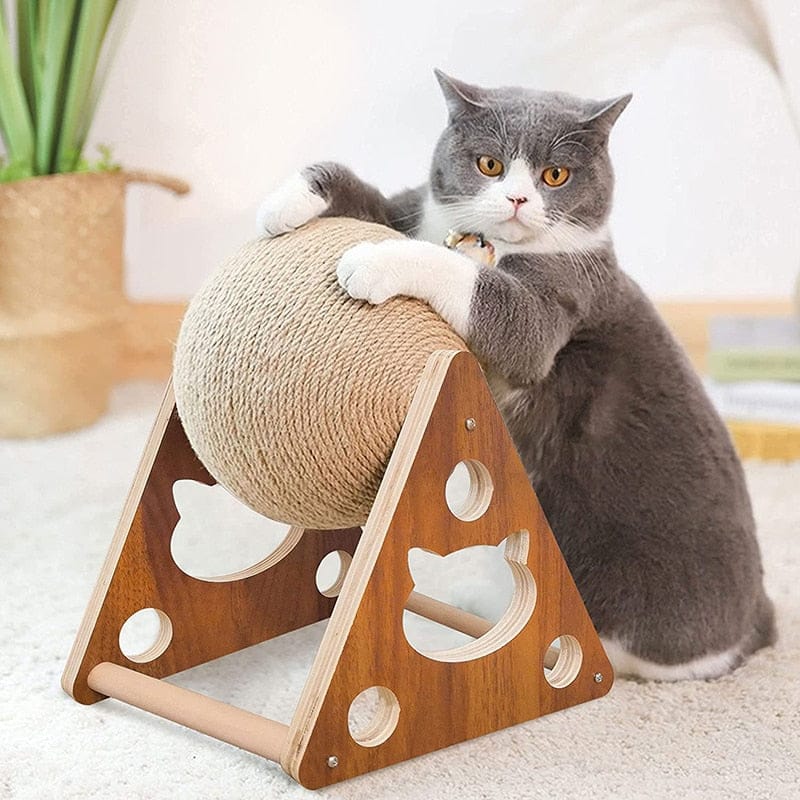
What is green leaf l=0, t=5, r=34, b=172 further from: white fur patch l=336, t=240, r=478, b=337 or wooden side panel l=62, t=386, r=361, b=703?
white fur patch l=336, t=240, r=478, b=337

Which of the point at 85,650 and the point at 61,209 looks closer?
the point at 85,650

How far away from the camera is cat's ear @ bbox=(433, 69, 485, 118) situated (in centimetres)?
122

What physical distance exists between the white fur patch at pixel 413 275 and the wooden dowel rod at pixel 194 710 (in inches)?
15.1

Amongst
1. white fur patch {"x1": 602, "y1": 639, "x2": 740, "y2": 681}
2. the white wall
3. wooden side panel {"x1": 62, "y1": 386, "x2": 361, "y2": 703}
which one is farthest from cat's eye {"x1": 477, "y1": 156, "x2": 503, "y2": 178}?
the white wall

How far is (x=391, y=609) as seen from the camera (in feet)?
3.49

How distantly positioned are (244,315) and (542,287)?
0.29 m

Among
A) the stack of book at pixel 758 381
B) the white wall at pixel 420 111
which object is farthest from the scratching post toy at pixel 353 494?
the white wall at pixel 420 111

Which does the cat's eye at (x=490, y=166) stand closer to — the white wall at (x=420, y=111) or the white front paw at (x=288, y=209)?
the white front paw at (x=288, y=209)

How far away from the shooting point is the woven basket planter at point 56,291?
215cm

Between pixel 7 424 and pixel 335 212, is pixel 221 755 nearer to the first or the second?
pixel 335 212

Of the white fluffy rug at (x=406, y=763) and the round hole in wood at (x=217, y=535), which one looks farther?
the round hole in wood at (x=217, y=535)

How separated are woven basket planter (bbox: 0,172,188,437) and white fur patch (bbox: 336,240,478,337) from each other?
3.90 ft

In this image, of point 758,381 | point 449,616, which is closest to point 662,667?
point 449,616

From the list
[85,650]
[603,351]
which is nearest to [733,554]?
[603,351]
